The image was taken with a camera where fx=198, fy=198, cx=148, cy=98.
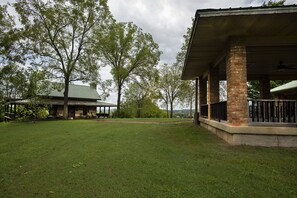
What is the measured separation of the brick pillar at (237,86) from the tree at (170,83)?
30.4 metres

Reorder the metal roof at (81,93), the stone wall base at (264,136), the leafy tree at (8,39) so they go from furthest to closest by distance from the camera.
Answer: the metal roof at (81,93) < the leafy tree at (8,39) < the stone wall base at (264,136)

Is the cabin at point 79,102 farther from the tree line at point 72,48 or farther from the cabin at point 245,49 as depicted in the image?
the cabin at point 245,49

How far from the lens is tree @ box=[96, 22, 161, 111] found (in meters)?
30.9

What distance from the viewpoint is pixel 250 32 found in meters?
6.14

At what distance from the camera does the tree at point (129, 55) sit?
3086cm

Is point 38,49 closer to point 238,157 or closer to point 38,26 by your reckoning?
point 38,26

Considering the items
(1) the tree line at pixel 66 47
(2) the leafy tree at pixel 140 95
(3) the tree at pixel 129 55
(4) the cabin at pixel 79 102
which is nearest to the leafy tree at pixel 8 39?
(1) the tree line at pixel 66 47

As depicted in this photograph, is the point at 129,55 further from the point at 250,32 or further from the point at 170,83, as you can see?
the point at 250,32

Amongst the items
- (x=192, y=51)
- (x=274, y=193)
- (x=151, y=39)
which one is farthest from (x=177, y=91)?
(x=274, y=193)

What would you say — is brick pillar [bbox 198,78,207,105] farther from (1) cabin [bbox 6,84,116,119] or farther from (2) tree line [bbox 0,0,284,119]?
(1) cabin [bbox 6,84,116,119]

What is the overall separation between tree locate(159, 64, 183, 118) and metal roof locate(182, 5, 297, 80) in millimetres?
27819

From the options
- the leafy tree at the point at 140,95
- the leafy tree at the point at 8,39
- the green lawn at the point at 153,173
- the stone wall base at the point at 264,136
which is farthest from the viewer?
the leafy tree at the point at 140,95

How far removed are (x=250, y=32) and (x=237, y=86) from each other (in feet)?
5.62

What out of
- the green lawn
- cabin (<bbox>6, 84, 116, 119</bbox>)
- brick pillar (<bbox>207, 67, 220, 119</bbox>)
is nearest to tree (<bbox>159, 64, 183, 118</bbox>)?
cabin (<bbox>6, 84, 116, 119</bbox>)
